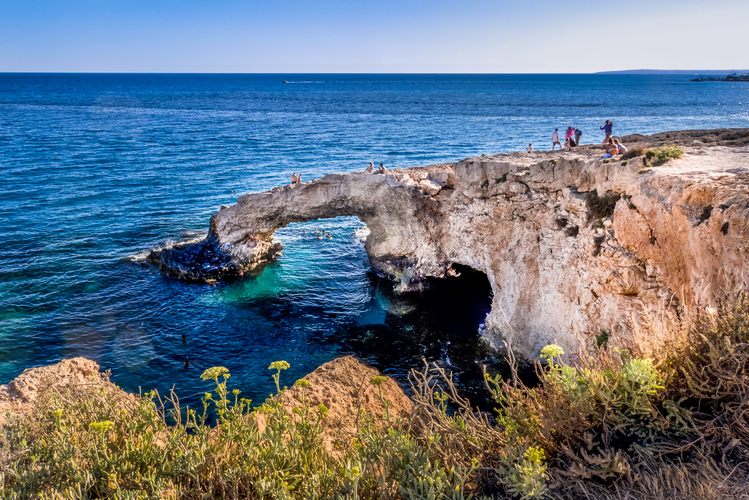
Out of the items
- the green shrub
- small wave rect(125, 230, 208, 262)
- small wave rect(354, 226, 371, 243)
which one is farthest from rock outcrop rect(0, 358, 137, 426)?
small wave rect(354, 226, 371, 243)

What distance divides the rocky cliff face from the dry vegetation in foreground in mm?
1127

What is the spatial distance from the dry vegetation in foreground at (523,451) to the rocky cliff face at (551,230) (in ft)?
3.70

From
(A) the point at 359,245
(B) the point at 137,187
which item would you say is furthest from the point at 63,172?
Result: (A) the point at 359,245

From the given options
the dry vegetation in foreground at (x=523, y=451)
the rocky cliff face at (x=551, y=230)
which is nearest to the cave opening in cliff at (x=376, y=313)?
the rocky cliff face at (x=551, y=230)

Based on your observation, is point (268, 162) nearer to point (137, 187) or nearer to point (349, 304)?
point (137, 187)

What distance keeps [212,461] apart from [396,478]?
270cm

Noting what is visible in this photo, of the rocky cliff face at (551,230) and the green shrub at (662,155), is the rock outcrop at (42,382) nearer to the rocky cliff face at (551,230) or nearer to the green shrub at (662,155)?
the rocky cliff face at (551,230)

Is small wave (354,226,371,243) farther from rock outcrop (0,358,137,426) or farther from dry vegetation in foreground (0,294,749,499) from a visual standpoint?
dry vegetation in foreground (0,294,749,499)

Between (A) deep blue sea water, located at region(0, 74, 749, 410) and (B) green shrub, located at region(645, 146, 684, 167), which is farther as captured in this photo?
(A) deep blue sea water, located at region(0, 74, 749, 410)

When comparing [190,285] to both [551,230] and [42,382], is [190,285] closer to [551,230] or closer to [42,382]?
[42,382]

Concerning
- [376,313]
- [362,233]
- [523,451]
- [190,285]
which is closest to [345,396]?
[523,451]

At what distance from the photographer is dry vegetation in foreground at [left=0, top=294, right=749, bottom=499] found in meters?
5.22

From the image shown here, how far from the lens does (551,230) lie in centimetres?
1547

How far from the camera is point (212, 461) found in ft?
20.6
